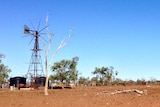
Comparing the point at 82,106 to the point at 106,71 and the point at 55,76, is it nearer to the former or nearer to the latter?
the point at 55,76

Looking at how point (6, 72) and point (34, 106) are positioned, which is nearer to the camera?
point (34, 106)

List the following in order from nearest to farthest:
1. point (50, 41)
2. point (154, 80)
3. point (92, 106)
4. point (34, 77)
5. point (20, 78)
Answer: point (92, 106) → point (50, 41) → point (34, 77) → point (20, 78) → point (154, 80)

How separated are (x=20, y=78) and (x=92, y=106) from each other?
6698 centimetres

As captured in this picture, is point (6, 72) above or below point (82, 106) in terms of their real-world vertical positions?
above

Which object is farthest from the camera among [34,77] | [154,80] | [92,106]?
[154,80]

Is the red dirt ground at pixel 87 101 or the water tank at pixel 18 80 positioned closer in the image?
the red dirt ground at pixel 87 101

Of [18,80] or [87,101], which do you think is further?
[18,80]

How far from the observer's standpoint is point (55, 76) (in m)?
98.8

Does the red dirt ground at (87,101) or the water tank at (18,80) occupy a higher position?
the water tank at (18,80)

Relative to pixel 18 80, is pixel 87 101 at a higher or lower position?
lower

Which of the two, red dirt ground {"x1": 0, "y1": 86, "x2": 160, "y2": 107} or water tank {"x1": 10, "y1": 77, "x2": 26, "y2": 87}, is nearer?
red dirt ground {"x1": 0, "y1": 86, "x2": 160, "y2": 107}

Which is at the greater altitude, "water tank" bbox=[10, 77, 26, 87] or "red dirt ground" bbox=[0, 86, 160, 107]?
"water tank" bbox=[10, 77, 26, 87]

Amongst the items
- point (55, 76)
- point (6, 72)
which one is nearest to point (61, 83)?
point (55, 76)

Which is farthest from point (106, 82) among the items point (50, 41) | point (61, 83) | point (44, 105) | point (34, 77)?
point (44, 105)
